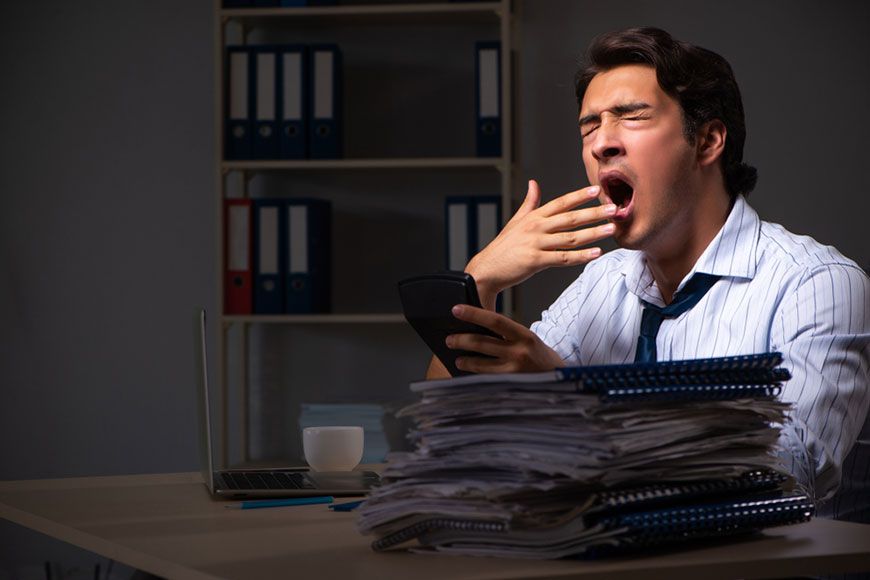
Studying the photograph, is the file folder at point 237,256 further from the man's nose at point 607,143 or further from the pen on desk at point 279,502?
the pen on desk at point 279,502

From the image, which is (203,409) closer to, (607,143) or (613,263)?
(607,143)

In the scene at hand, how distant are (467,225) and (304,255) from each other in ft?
1.54

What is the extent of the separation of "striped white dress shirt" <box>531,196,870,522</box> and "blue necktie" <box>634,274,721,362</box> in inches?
0.6

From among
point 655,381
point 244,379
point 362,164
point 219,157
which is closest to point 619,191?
point 655,381

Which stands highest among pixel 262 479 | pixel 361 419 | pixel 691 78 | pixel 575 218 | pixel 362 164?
pixel 691 78

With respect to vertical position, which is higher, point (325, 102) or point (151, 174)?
point (325, 102)

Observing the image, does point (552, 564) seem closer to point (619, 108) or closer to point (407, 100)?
point (619, 108)

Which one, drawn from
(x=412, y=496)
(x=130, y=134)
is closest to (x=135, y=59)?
(x=130, y=134)

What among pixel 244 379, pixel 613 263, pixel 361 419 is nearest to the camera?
pixel 613 263

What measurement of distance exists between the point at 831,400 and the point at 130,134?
8.52ft

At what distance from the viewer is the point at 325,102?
3111mm

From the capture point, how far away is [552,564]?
32.9 inches

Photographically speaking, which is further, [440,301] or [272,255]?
[272,255]

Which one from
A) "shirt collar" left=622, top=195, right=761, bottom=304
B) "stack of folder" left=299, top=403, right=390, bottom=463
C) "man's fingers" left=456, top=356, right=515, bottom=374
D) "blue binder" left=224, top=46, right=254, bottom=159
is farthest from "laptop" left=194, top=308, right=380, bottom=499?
"blue binder" left=224, top=46, right=254, bottom=159
